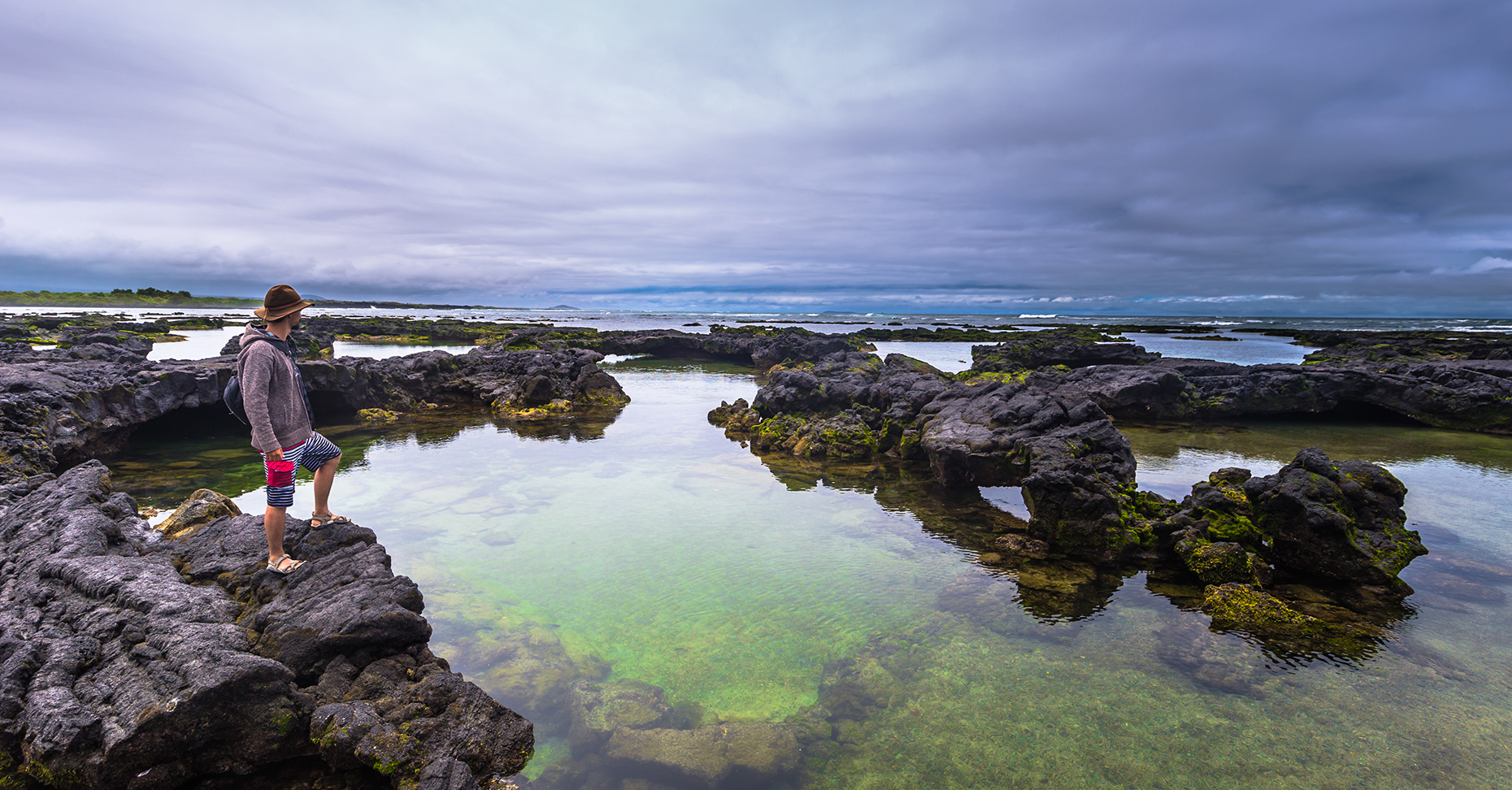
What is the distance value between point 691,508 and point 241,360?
7.19m

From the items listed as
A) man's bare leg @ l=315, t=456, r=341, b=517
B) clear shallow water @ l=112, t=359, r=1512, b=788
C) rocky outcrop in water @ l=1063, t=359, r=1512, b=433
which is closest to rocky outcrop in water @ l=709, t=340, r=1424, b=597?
clear shallow water @ l=112, t=359, r=1512, b=788

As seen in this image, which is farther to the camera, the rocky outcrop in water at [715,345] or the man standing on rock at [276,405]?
the rocky outcrop in water at [715,345]

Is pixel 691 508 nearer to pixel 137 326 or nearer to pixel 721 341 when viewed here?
pixel 721 341

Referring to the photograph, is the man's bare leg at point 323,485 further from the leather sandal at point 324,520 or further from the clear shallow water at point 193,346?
the clear shallow water at point 193,346

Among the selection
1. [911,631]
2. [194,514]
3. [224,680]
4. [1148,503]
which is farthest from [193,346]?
[1148,503]

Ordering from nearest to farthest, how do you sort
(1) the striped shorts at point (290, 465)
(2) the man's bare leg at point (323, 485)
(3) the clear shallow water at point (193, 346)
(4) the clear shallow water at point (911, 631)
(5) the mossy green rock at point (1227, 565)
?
(4) the clear shallow water at point (911, 631)
(1) the striped shorts at point (290, 465)
(2) the man's bare leg at point (323, 485)
(5) the mossy green rock at point (1227, 565)
(3) the clear shallow water at point (193, 346)

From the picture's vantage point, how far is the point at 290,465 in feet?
19.4

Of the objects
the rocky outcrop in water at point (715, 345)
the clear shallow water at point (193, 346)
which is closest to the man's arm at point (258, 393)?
the clear shallow water at point (193, 346)

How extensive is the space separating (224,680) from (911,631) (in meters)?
6.15

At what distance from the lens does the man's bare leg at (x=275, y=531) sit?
18.7 ft

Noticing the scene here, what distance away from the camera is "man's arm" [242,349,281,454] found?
219 inches

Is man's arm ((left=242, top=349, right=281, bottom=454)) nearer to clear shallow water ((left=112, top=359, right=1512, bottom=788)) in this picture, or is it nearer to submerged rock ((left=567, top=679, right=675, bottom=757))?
clear shallow water ((left=112, top=359, right=1512, bottom=788))

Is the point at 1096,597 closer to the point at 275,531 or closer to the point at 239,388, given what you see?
the point at 275,531

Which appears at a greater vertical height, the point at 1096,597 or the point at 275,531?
the point at 275,531
